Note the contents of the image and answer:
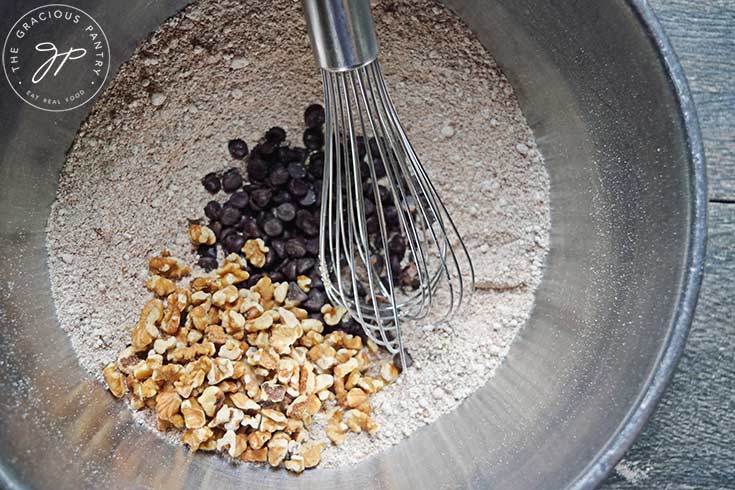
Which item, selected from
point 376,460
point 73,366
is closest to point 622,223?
point 376,460

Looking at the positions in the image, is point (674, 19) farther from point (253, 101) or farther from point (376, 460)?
point (376, 460)

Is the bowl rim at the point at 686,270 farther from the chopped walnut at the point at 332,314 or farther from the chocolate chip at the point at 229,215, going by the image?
the chocolate chip at the point at 229,215

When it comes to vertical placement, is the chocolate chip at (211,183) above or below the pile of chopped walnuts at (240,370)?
above

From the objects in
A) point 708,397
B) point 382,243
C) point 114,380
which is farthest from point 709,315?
point 114,380

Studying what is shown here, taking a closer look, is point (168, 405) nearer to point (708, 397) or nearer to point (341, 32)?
point (341, 32)

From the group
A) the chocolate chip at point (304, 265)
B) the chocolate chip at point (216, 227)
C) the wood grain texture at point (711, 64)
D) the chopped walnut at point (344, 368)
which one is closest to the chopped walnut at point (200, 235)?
the chocolate chip at point (216, 227)
